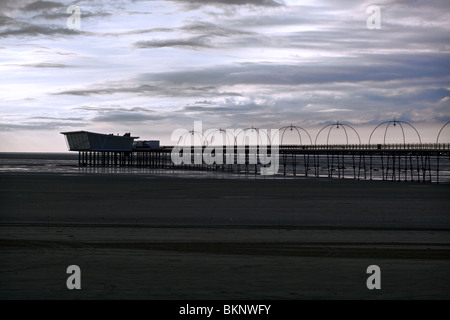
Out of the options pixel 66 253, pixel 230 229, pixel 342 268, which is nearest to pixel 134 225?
pixel 230 229

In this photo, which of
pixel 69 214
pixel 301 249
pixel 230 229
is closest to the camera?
pixel 301 249

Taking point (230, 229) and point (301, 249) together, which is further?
point (230, 229)

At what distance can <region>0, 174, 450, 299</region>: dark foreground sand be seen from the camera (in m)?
9.09

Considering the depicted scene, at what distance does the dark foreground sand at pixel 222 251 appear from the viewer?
29.8 feet

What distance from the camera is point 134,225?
16.7 m

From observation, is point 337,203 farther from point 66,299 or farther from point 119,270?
point 66,299

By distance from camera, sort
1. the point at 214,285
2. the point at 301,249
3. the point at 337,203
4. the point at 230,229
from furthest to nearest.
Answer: the point at 337,203 → the point at 230,229 → the point at 301,249 → the point at 214,285

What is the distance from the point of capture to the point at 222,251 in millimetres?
12320

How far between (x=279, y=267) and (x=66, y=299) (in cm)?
406

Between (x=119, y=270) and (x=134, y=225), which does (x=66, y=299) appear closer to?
(x=119, y=270)

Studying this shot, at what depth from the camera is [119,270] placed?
1017cm
